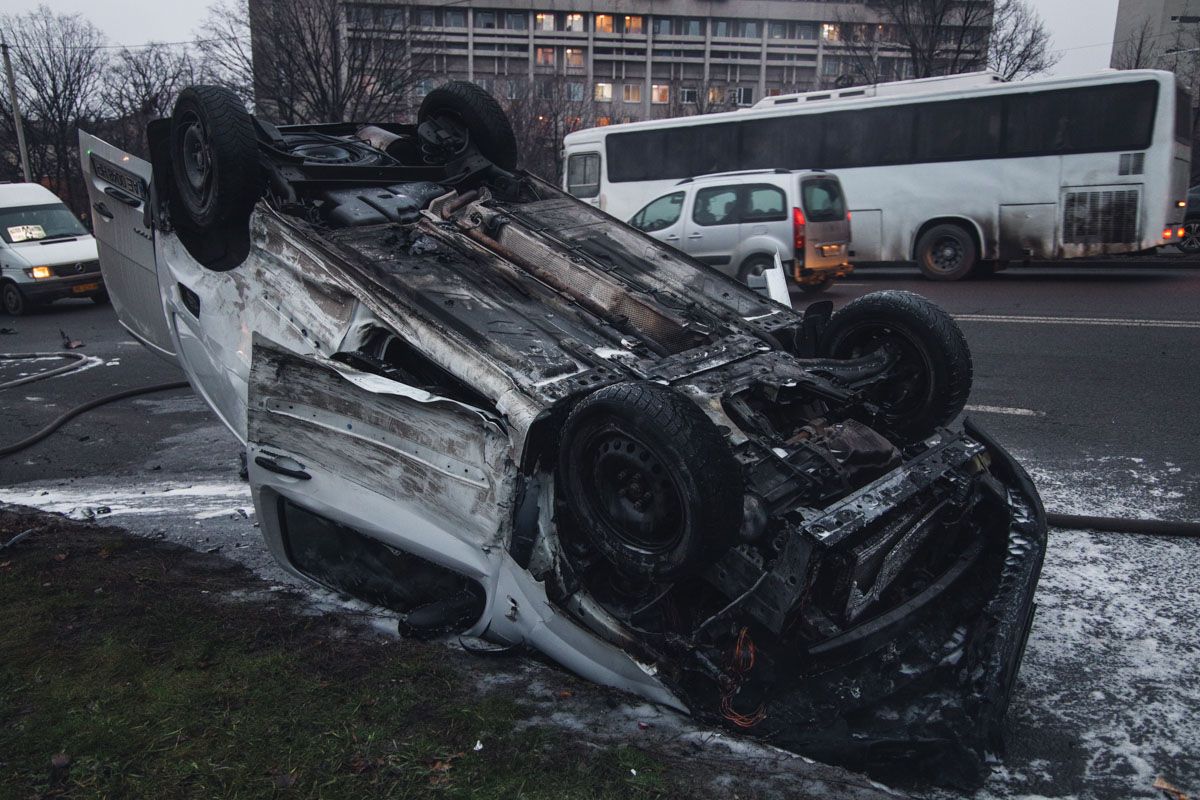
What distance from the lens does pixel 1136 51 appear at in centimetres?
3083

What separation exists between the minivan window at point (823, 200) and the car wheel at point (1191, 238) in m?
7.93

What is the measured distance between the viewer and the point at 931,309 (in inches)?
146

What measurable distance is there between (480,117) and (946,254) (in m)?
11.1

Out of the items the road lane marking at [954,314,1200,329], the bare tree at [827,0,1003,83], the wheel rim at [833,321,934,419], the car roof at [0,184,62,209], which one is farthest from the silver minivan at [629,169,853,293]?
the bare tree at [827,0,1003,83]

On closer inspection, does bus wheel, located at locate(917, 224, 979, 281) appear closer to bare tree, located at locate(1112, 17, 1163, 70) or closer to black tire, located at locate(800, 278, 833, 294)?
black tire, located at locate(800, 278, 833, 294)

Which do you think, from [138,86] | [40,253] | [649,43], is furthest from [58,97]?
[649,43]

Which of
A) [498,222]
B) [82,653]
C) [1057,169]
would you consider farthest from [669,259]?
[1057,169]

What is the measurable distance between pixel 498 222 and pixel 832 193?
28.9 feet

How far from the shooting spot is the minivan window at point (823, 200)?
11.8 meters

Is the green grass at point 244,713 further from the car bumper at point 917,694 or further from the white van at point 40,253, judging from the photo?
the white van at point 40,253

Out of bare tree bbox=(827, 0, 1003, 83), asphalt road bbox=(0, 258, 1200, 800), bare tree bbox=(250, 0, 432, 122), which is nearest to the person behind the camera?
asphalt road bbox=(0, 258, 1200, 800)

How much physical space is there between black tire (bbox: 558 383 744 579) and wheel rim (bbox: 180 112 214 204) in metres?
2.33

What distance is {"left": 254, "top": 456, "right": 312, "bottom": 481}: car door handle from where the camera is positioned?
3.44 m

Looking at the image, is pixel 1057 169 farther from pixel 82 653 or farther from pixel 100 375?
pixel 82 653
